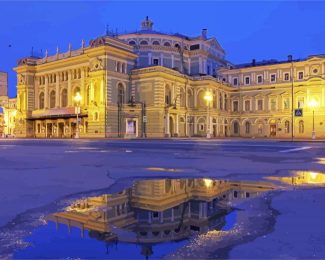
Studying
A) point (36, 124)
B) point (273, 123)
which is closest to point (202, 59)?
point (273, 123)

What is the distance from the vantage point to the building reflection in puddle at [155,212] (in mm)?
4492

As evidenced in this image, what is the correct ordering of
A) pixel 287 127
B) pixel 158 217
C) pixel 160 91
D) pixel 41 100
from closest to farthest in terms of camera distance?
pixel 158 217 < pixel 160 91 < pixel 287 127 < pixel 41 100

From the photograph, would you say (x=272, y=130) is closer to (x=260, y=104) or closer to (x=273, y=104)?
(x=273, y=104)

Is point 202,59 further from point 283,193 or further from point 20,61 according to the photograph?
point 283,193

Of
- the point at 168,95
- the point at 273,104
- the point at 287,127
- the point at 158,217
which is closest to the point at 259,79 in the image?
the point at 273,104

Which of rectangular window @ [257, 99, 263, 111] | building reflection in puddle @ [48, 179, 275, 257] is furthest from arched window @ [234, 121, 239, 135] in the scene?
building reflection in puddle @ [48, 179, 275, 257]

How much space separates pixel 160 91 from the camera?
5769 centimetres

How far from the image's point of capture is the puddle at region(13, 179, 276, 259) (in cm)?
391

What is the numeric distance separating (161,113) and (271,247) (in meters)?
54.2

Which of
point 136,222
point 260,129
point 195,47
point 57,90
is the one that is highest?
point 195,47

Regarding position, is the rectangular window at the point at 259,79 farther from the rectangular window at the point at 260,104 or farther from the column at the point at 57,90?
the column at the point at 57,90

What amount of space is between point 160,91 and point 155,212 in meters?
52.7

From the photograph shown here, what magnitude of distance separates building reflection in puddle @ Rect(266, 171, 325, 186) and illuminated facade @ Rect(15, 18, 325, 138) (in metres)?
46.0

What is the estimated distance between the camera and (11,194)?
725 centimetres
